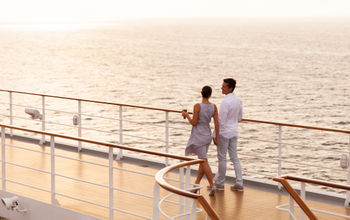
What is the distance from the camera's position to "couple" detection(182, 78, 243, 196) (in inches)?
294

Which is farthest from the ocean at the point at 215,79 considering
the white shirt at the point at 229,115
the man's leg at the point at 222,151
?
the white shirt at the point at 229,115

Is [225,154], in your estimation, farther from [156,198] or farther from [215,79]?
[215,79]

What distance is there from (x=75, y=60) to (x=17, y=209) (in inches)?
2619

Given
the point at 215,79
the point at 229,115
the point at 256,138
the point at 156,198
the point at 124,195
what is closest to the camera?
the point at 156,198

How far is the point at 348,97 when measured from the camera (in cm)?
3900

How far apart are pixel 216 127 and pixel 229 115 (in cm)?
29

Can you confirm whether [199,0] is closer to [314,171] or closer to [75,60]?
[75,60]

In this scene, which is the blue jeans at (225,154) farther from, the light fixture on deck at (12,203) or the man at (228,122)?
the light fixture on deck at (12,203)

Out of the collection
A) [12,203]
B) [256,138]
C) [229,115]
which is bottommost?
[256,138]

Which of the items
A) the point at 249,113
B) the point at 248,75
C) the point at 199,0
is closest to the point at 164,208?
the point at 249,113

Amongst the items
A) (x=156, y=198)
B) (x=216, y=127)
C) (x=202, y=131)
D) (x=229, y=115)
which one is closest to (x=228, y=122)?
(x=229, y=115)

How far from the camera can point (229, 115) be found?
774 centimetres

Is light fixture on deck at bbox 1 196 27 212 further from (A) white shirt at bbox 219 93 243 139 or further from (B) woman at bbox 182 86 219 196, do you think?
(A) white shirt at bbox 219 93 243 139

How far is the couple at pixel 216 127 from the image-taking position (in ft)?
24.5
